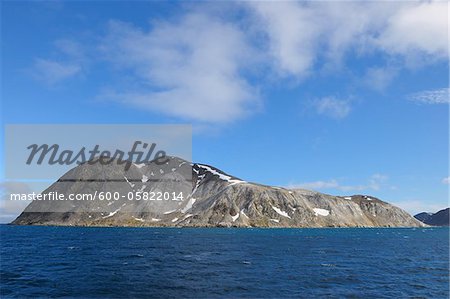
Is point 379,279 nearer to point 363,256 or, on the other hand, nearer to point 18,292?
point 363,256

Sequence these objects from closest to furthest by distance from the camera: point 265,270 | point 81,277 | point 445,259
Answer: point 81,277, point 265,270, point 445,259

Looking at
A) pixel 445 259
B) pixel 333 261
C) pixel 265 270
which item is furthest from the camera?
pixel 445 259

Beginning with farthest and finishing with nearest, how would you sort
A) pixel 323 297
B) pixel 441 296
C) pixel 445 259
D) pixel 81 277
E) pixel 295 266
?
pixel 445 259, pixel 295 266, pixel 81 277, pixel 441 296, pixel 323 297

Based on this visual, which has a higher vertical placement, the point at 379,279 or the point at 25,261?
the point at 379,279

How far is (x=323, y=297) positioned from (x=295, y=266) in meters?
22.1

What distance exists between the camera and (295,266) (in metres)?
62.7

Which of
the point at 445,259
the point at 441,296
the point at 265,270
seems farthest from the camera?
the point at 445,259

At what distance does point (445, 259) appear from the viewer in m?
79.4

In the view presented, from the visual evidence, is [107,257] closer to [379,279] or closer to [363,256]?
[379,279]

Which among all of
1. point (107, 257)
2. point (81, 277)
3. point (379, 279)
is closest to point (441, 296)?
point (379, 279)

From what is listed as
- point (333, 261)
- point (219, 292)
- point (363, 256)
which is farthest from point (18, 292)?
point (363, 256)

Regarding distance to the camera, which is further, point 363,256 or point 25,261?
point 363,256

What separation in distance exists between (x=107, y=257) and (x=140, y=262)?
1175 cm

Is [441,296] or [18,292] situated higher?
[441,296]
